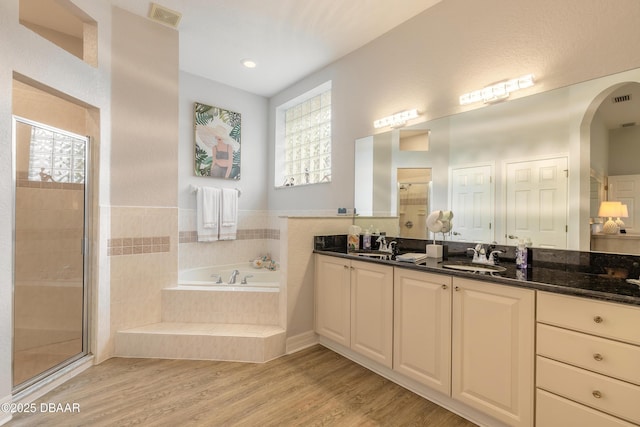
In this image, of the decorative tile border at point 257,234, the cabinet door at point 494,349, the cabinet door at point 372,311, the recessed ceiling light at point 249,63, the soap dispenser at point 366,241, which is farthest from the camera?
the decorative tile border at point 257,234

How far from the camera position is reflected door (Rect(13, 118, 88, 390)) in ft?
6.90

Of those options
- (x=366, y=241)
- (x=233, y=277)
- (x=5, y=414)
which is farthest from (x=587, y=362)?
(x=233, y=277)

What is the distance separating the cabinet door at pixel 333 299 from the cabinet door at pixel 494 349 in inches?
34.0

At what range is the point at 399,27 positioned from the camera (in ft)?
8.52

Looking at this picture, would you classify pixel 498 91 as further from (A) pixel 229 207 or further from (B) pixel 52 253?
(B) pixel 52 253

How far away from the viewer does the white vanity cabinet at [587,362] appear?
1.11 metres

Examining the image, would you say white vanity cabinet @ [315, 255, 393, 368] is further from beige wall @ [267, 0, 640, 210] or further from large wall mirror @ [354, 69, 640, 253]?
beige wall @ [267, 0, 640, 210]

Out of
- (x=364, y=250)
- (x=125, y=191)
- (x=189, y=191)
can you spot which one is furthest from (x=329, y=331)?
(x=189, y=191)

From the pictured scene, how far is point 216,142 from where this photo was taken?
148 inches

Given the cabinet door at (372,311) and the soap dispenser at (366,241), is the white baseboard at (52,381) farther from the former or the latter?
the soap dispenser at (366,241)

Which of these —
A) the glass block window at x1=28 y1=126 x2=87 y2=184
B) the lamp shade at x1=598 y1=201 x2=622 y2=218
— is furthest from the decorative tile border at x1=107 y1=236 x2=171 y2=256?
the lamp shade at x1=598 y1=201 x2=622 y2=218

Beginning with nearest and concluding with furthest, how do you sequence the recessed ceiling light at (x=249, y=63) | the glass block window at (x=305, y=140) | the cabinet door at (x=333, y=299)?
the cabinet door at (x=333, y=299) → the recessed ceiling light at (x=249, y=63) → the glass block window at (x=305, y=140)

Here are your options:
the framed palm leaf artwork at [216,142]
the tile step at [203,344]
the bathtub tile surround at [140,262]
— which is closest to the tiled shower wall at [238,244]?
the framed palm leaf artwork at [216,142]

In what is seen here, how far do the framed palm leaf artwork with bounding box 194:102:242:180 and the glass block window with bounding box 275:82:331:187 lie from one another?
0.59 m
